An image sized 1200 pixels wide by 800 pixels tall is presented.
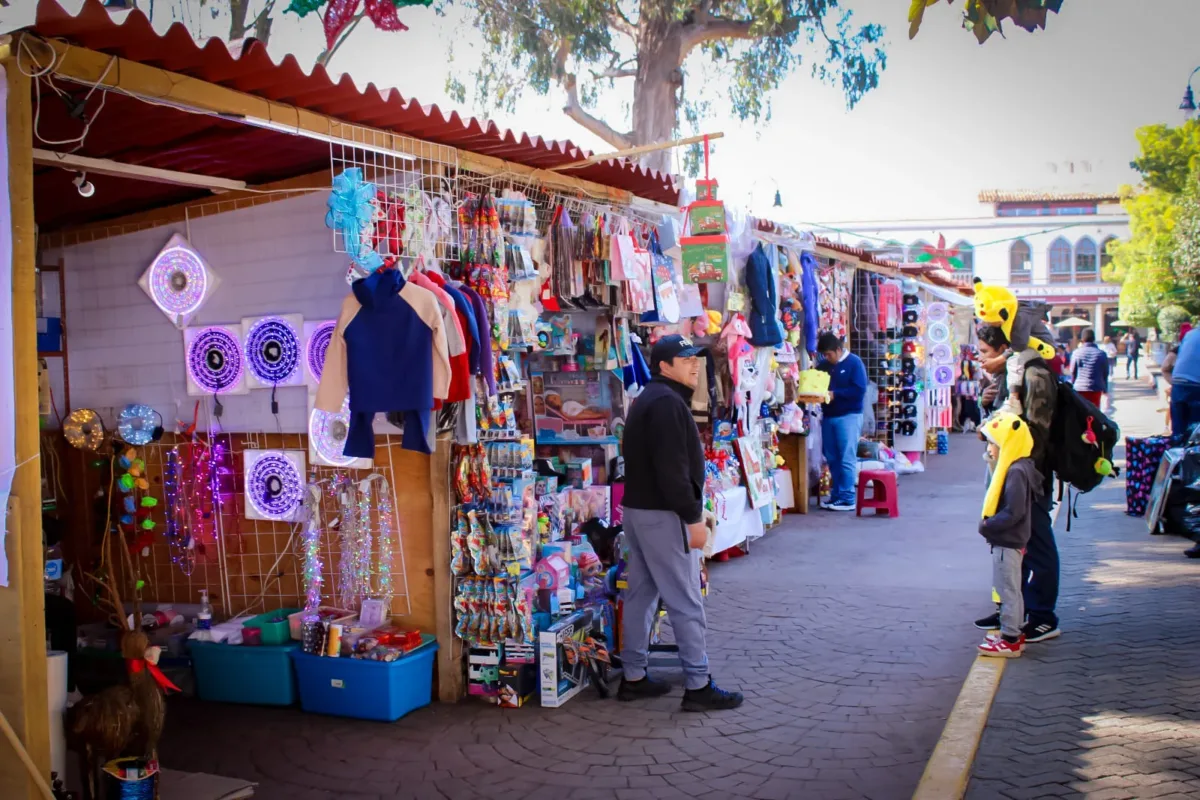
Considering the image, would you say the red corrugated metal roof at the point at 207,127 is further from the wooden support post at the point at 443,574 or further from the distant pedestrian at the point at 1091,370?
the distant pedestrian at the point at 1091,370

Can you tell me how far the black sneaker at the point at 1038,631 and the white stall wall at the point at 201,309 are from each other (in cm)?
460

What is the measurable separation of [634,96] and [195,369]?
15.3 meters

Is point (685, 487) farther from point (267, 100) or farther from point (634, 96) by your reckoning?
point (634, 96)

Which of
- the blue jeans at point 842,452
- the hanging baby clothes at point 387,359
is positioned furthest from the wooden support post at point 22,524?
the blue jeans at point 842,452

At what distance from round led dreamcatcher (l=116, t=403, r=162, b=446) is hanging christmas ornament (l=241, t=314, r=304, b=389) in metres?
0.74

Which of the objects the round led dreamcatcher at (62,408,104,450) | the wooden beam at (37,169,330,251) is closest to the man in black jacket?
the wooden beam at (37,169,330,251)

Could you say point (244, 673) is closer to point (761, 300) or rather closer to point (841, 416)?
point (761, 300)

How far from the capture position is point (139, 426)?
19.6 feet

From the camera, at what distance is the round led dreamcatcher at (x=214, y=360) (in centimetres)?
581

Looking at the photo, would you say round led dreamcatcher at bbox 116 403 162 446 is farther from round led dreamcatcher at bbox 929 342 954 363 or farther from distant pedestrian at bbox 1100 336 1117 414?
distant pedestrian at bbox 1100 336 1117 414

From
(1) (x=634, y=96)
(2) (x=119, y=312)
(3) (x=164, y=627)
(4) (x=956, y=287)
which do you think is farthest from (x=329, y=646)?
(4) (x=956, y=287)

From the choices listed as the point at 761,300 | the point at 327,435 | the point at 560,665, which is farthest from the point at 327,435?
the point at 761,300

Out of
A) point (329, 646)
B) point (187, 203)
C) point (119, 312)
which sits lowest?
point (329, 646)

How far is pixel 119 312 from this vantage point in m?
6.26
